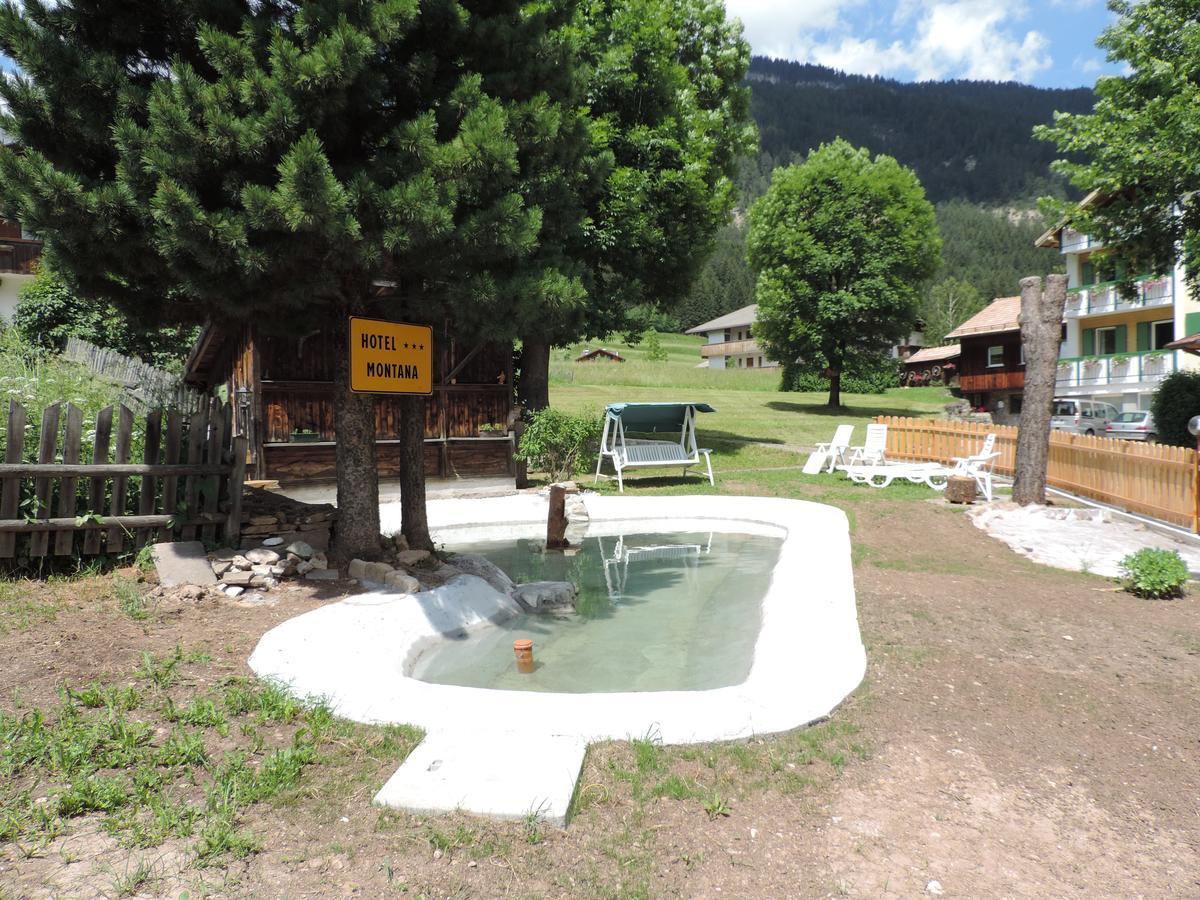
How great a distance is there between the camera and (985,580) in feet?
25.8

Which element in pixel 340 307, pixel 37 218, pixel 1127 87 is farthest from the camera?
pixel 1127 87

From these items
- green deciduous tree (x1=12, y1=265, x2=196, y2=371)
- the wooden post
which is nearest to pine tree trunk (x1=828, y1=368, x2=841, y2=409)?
green deciduous tree (x1=12, y1=265, x2=196, y2=371)

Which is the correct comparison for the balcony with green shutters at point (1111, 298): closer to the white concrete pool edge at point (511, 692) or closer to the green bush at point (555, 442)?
the green bush at point (555, 442)

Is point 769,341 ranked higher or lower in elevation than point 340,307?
higher

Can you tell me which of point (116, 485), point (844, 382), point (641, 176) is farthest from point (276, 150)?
point (844, 382)

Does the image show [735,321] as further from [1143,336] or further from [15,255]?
[15,255]

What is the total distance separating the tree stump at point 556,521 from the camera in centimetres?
1055

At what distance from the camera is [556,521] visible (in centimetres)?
1066

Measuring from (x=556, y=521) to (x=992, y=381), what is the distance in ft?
129

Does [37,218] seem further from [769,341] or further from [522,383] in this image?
[769,341]

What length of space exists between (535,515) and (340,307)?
6.26 metres

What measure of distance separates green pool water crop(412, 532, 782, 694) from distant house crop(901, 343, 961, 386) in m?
58.5

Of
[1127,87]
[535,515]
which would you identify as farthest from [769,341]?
[535,515]

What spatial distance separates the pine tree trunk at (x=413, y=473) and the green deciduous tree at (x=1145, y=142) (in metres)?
15.9
